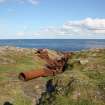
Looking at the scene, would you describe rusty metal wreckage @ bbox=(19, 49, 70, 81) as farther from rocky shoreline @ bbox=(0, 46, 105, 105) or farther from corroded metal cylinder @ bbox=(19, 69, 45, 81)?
rocky shoreline @ bbox=(0, 46, 105, 105)

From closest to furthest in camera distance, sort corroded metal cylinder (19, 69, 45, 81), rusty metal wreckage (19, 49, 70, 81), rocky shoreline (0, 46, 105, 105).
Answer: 1. rocky shoreline (0, 46, 105, 105)
2. corroded metal cylinder (19, 69, 45, 81)
3. rusty metal wreckage (19, 49, 70, 81)

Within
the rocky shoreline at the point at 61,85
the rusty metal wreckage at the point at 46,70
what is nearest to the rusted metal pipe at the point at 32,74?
the rusty metal wreckage at the point at 46,70

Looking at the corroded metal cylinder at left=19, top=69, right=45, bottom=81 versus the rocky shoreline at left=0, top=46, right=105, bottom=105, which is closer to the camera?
the rocky shoreline at left=0, top=46, right=105, bottom=105

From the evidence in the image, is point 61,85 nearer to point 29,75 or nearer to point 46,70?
point 29,75

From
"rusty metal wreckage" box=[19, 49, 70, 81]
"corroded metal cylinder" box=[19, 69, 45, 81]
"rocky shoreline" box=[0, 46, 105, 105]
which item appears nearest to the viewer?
"rocky shoreline" box=[0, 46, 105, 105]

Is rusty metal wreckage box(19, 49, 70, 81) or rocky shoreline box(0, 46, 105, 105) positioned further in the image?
rusty metal wreckage box(19, 49, 70, 81)

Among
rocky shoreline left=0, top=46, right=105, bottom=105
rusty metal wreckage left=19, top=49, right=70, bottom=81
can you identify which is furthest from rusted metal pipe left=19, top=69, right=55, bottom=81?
rocky shoreline left=0, top=46, right=105, bottom=105

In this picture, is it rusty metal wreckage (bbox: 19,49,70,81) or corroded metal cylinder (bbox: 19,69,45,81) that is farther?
rusty metal wreckage (bbox: 19,49,70,81)

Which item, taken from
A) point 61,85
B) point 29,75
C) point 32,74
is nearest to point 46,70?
point 32,74

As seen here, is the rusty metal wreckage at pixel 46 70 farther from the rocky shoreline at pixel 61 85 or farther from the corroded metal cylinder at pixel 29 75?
the rocky shoreline at pixel 61 85

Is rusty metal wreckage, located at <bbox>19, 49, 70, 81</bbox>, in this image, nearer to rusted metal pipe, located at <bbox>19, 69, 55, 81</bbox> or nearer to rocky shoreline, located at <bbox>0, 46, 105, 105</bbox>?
rusted metal pipe, located at <bbox>19, 69, 55, 81</bbox>

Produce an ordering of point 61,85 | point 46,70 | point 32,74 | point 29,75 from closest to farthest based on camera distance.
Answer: point 61,85 → point 29,75 → point 32,74 → point 46,70

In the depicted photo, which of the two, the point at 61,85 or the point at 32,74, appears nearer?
the point at 61,85

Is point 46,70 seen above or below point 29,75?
above
